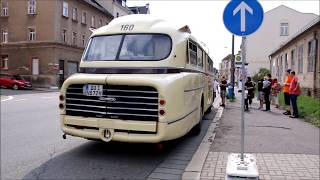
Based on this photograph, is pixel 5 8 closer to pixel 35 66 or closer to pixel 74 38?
pixel 35 66

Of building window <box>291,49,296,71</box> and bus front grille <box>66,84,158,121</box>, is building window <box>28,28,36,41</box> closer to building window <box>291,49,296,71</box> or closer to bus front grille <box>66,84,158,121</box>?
building window <box>291,49,296,71</box>

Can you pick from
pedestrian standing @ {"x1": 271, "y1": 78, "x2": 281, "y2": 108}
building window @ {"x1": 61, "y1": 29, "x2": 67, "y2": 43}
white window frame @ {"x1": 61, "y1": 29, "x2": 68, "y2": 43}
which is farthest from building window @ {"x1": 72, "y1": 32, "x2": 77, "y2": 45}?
pedestrian standing @ {"x1": 271, "y1": 78, "x2": 281, "y2": 108}

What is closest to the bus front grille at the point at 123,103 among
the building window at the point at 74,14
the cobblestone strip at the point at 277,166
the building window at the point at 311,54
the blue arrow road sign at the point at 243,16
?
the cobblestone strip at the point at 277,166

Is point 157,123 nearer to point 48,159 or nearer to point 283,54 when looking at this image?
point 48,159

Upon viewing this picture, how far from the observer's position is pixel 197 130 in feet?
34.6

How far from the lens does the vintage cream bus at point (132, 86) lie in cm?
698

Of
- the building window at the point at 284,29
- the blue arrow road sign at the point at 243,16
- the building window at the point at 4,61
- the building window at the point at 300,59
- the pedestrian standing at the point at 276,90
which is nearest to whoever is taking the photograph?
A: the blue arrow road sign at the point at 243,16

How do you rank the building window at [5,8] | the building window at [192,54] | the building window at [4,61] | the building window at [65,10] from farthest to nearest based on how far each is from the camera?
the building window at [4,61] → the building window at [65,10] → the building window at [5,8] → the building window at [192,54]

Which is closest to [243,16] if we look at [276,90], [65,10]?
[276,90]

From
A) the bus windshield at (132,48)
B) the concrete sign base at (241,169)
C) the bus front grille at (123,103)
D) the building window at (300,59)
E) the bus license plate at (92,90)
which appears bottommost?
the concrete sign base at (241,169)

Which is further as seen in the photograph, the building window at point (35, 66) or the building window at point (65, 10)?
the building window at point (65, 10)

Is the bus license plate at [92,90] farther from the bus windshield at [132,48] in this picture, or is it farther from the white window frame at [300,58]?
the white window frame at [300,58]

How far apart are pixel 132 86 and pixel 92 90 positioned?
782 mm

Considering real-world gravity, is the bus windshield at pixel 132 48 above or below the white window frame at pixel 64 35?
below
